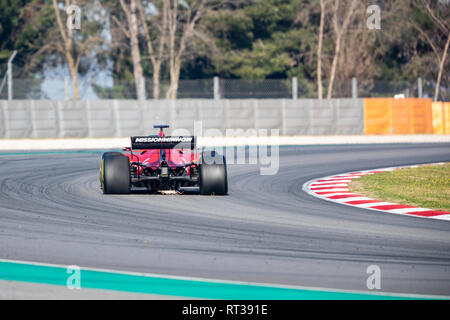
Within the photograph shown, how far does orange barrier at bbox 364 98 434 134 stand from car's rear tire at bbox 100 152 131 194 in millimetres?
21357

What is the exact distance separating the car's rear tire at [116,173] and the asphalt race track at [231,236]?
0.56 feet

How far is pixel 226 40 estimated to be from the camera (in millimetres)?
45844

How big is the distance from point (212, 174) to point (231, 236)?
366cm

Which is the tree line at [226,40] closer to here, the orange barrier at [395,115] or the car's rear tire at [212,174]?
the orange barrier at [395,115]

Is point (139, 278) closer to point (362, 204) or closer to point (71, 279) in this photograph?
point (71, 279)

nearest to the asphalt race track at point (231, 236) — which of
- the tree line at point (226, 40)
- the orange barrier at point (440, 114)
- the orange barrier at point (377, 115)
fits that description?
the orange barrier at point (377, 115)

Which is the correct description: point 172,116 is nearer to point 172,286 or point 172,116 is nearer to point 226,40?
point 226,40

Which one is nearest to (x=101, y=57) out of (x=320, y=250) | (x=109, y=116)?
(x=109, y=116)

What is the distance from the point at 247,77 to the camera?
44062 mm

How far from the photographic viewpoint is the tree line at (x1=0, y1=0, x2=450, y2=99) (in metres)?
42.8

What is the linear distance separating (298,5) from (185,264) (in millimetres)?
43224

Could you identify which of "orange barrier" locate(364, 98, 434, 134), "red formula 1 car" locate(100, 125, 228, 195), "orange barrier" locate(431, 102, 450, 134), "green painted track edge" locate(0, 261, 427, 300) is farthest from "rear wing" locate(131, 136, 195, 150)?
"orange barrier" locate(431, 102, 450, 134)

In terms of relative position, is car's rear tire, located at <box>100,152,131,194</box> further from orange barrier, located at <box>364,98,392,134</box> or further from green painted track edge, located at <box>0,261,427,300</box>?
orange barrier, located at <box>364,98,392,134</box>

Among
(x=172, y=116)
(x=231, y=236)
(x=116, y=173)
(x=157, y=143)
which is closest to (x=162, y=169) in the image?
(x=157, y=143)
